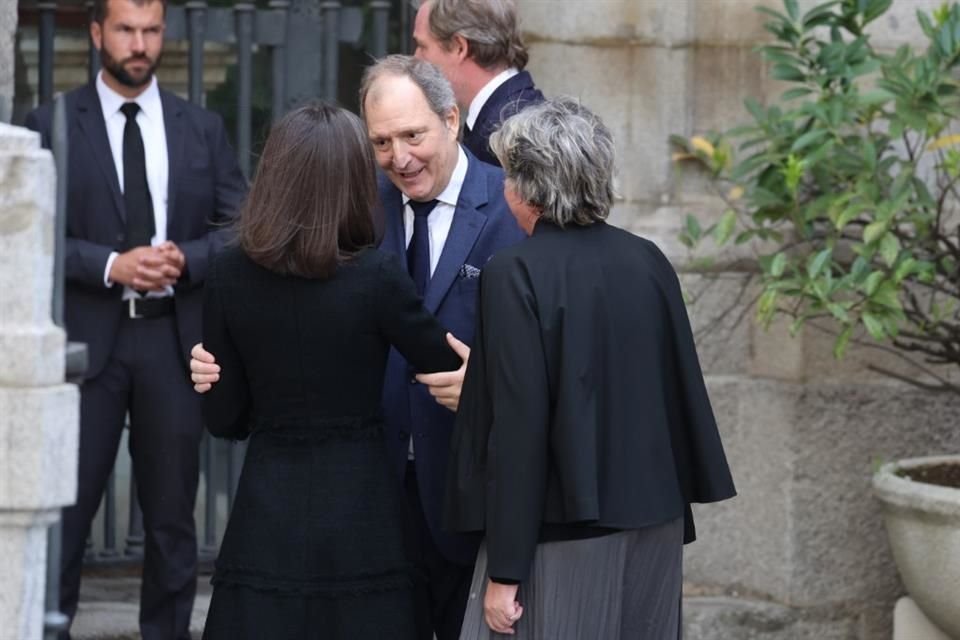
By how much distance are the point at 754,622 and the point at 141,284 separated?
219cm

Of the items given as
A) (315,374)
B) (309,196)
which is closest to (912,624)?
(315,374)

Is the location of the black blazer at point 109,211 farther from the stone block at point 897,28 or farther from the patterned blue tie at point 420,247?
the stone block at point 897,28

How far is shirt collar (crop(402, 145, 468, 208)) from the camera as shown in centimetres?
447

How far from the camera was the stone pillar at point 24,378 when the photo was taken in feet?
10.3

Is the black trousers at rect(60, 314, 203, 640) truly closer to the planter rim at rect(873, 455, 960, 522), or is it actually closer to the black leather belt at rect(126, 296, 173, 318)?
the black leather belt at rect(126, 296, 173, 318)

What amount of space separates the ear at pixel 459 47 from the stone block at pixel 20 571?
216 centimetres

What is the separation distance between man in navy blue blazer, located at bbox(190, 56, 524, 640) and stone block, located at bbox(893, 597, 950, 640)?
6.37 feet

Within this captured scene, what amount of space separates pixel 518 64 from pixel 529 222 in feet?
3.67

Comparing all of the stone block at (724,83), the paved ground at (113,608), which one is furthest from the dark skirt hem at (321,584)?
the stone block at (724,83)

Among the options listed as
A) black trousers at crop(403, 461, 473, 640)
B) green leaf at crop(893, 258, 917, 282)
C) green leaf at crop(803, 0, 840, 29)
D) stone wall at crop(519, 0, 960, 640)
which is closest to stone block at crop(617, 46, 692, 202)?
stone wall at crop(519, 0, 960, 640)

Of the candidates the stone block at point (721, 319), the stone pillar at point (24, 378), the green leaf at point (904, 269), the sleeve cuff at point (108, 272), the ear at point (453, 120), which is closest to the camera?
the stone pillar at point (24, 378)

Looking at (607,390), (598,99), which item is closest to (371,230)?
(607,390)

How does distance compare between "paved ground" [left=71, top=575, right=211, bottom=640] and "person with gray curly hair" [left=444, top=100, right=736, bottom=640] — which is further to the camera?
"paved ground" [left=71, top=575, right=211, bottom=640]

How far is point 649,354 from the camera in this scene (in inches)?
156
